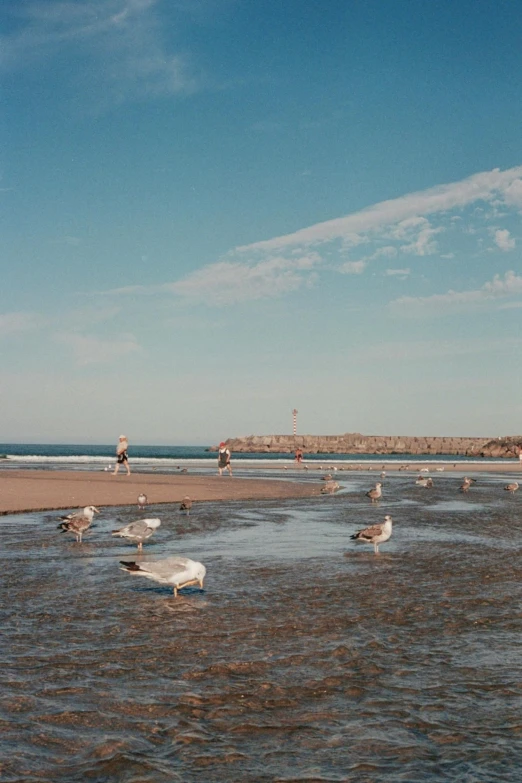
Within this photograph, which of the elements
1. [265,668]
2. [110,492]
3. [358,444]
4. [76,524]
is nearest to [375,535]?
[76,524]

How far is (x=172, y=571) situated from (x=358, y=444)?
159m

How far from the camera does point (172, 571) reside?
1184 cm

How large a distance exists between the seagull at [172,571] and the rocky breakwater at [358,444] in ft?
473

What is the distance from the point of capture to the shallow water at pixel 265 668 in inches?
230

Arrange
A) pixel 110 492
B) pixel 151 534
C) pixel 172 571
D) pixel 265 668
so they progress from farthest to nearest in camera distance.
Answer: pixel 110 492
pixel 151 534
pixel 172 571
pixel 265 668

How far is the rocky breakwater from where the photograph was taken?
161 metres

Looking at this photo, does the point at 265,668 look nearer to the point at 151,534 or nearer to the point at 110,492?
the point at 151,534


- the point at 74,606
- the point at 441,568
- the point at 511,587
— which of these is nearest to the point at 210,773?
the point at 74,606

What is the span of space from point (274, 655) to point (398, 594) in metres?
4.00

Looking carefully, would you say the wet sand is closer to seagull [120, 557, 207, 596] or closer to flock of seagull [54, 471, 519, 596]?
flock of seagull [54, 471, 519, 596]

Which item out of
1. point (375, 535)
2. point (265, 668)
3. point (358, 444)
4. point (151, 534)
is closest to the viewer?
point (265, 668)

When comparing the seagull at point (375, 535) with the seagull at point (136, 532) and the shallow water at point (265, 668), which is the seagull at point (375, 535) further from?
the seagull at point (136, 532)

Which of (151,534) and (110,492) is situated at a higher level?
(151,534)

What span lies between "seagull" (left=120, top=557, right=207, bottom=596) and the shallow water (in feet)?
1.14
